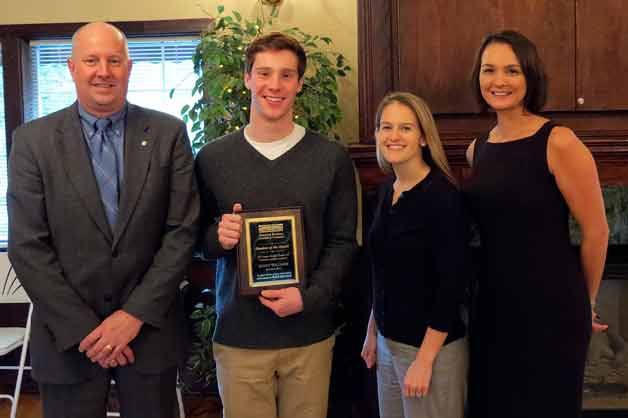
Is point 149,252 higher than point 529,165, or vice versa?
point 529,165

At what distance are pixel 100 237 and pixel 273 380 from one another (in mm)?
644

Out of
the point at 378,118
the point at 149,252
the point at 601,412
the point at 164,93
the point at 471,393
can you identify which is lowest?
the point at 601,412

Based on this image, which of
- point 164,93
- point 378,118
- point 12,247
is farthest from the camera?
point 164,93

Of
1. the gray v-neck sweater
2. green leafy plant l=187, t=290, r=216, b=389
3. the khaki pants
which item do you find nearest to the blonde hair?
the gray v-neck sweater

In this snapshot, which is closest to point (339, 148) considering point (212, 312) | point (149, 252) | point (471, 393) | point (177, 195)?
point (177, 195)

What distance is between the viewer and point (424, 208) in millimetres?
1711

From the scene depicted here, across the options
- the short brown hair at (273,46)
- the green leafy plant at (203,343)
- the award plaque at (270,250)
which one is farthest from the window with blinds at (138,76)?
the award plaque at (270,250)

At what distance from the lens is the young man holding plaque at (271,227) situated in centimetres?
179

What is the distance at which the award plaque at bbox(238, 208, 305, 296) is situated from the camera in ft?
5.77

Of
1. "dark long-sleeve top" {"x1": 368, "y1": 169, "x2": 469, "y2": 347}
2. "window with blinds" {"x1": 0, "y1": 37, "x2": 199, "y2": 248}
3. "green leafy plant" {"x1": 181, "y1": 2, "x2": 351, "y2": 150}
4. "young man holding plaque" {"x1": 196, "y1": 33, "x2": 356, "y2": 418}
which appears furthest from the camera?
"window with blinds" {"x1": 0, "y1": 37, "x2": 199, "y2": 248}

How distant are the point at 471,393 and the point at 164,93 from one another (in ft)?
7.94

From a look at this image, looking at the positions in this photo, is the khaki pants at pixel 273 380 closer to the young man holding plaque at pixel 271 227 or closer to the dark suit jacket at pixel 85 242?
the young man holding plaque at pixel 271 227

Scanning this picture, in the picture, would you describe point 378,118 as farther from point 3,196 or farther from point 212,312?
point 3,196

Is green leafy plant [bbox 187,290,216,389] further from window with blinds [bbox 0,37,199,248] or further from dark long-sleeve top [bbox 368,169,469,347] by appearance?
dark long-sleeve top [bbox 368,169,469,347]
